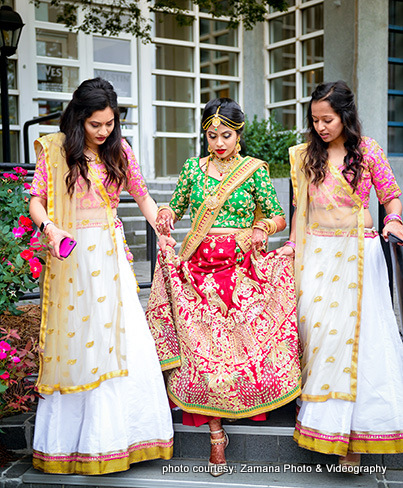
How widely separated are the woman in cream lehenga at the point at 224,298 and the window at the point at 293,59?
5.18 meters

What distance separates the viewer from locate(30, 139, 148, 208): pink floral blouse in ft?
8.46

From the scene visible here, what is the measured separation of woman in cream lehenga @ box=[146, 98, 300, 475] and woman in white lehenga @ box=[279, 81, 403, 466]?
12 cm

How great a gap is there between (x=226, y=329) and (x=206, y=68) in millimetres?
6550

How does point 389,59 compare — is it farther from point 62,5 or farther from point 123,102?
point 62,5

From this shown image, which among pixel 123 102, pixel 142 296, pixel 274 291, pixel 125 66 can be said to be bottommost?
pixel 142 296

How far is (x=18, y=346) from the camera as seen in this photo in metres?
3.29

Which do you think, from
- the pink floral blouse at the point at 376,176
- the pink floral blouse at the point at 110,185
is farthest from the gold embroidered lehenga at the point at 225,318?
the pink floral blouse at the point at 376,176

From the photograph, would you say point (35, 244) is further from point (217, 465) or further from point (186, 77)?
point (186, 77)

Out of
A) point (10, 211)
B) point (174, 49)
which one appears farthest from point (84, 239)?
point (174, 49)

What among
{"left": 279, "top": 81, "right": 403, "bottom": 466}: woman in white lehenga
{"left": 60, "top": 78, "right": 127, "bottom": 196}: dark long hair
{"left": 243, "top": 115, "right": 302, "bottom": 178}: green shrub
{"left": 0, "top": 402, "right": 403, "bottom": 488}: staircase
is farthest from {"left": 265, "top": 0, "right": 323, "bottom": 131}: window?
{"left": 0, "top": 402, "right": 403, "bottom": 488}: staircase

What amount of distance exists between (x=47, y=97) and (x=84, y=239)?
538cm

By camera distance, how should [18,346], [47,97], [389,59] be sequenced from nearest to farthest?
[18,346]
[389,59]
[47,97]

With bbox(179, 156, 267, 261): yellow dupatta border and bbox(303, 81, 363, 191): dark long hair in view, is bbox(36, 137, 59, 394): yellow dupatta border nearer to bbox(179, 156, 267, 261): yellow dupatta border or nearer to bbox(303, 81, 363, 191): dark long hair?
bbox(179, 156, 267, 261): yellow dupatta border

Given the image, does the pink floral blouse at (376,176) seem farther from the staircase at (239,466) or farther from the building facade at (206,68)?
the building facade at (206,68)
